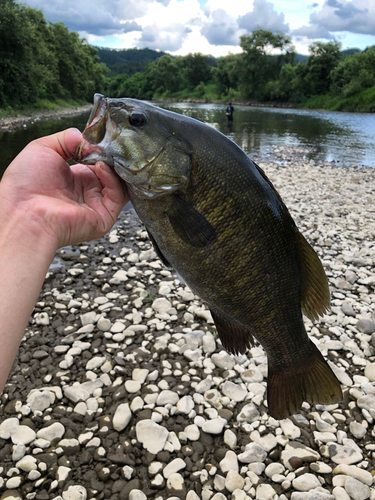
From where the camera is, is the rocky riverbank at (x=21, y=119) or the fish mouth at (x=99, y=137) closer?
the fish mouth at (x=99, y=137)

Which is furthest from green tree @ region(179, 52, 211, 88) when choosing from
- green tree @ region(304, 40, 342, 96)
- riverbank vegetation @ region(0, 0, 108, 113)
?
riverbank vegetation @ region(0, 0, 108, 113)

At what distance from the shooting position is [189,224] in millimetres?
1788

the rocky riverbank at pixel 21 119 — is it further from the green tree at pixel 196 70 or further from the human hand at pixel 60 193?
the green tree at pixel 196 70

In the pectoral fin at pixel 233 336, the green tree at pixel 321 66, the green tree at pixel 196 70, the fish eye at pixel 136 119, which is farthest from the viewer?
the green tree at pixel 196 70

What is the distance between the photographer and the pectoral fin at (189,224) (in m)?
1.80

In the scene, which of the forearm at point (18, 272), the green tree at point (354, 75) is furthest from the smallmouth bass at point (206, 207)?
the green tree at point (354, 75)

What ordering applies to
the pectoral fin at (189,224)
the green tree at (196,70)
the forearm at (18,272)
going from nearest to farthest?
the forearm at (18,272)
the pectoral fin at (189,224)
the green tree at (196,70)

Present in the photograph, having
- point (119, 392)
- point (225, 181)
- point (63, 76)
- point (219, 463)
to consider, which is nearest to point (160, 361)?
point (119, 392)

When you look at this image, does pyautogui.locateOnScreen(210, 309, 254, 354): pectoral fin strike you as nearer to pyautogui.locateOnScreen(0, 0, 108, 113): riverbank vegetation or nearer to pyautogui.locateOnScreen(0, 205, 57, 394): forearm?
pyautogui.locateOnScreen(0, 205, 57, 394): forearm

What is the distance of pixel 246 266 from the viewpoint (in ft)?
6.17

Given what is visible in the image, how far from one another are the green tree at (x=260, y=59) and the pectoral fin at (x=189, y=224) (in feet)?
283

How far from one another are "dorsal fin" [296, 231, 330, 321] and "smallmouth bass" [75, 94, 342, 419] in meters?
0.01

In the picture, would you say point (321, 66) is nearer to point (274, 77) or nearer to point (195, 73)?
point (274, 77)

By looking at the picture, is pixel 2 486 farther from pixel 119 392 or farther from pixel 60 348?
pixel 60 348
